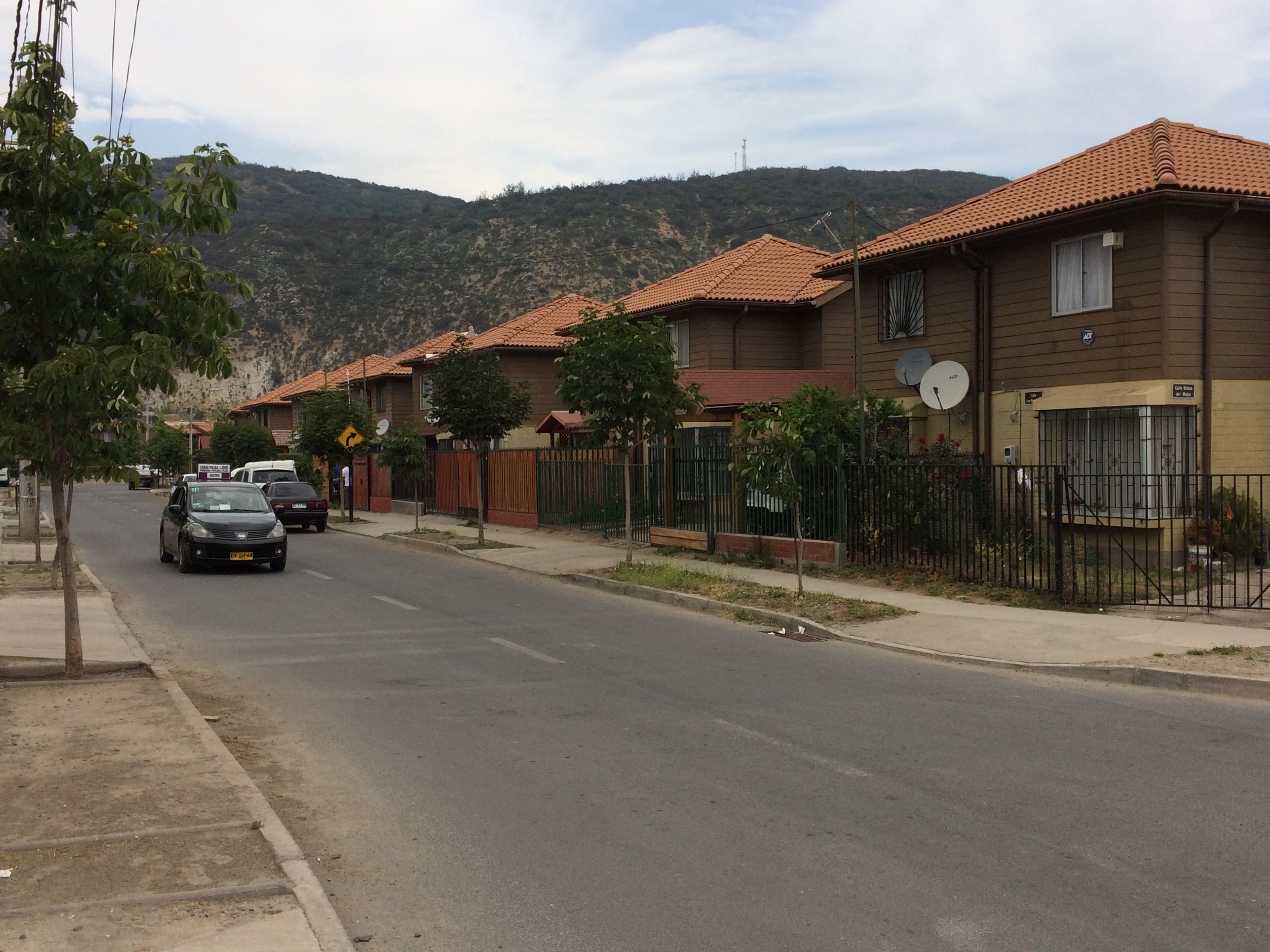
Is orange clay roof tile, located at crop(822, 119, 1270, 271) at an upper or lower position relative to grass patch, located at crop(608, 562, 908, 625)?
upper

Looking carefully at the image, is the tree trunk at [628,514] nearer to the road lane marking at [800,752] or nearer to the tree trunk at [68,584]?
the tree trunk at [68,584]

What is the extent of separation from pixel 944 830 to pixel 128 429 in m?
7.57

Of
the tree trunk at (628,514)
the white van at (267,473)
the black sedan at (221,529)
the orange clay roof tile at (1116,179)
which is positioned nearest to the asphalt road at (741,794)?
the tree trunk at (628,514)

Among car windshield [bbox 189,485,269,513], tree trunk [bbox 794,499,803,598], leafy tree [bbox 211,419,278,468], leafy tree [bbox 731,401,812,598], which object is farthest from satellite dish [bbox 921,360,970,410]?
leafy tree [bbox 211,419,278,468]

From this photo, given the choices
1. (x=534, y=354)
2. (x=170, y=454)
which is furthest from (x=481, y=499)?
(x=170, y=454)

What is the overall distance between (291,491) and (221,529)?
43.9 feet

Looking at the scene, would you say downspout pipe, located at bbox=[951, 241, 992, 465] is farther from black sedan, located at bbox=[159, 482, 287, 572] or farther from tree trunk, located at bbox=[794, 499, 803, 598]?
black sedan, located at bbox=[159, 482, 287, 572]

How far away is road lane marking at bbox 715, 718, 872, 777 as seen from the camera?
7.29 metres

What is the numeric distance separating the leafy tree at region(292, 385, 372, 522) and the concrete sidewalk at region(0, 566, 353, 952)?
3028 cm

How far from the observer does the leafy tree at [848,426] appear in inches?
736

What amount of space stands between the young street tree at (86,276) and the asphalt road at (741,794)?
8.76ft

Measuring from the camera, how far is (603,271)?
82.2 meters

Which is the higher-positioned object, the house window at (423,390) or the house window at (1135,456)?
the house window at (423,390)

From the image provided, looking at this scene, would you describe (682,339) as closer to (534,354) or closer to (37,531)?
(534,354)
